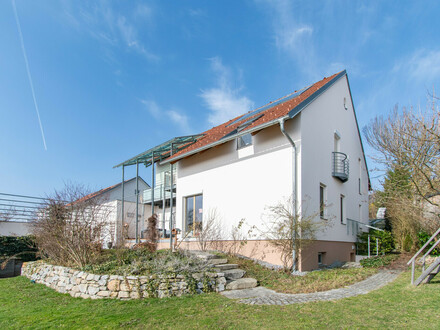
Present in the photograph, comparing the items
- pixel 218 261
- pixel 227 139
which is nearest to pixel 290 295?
pixel 218 261

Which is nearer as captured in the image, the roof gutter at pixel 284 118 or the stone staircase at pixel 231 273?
the stone staircase at pixel 231 273

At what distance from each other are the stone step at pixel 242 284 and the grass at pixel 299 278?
0.35 meters

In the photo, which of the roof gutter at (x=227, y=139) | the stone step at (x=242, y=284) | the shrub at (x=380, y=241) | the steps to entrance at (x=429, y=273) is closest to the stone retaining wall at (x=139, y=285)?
the stone step at (x=242, y=284)

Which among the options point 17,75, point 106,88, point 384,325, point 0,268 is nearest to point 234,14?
point 106,88

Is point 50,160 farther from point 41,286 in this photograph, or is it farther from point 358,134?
point 358,134

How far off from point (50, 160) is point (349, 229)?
13.6 m

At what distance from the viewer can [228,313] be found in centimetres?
596

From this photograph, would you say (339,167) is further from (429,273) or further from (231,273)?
(231,273)

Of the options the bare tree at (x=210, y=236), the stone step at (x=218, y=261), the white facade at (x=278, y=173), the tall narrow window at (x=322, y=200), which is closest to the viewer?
the stone step at (x=218, y=261)

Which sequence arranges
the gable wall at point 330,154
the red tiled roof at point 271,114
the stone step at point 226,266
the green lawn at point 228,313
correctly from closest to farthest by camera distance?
the green lawn at point 228,313
the stone step at point 226,266
the gable wall at point 330,154
the red tiled roof at point 271,114

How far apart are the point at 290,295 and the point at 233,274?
191cm

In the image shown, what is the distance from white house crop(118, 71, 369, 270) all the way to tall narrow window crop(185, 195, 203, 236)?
38 mm

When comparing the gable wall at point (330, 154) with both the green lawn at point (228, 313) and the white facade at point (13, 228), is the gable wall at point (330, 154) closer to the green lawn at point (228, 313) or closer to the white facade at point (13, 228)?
the green lawn at point (228, 313)

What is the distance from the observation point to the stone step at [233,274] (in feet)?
28.5
